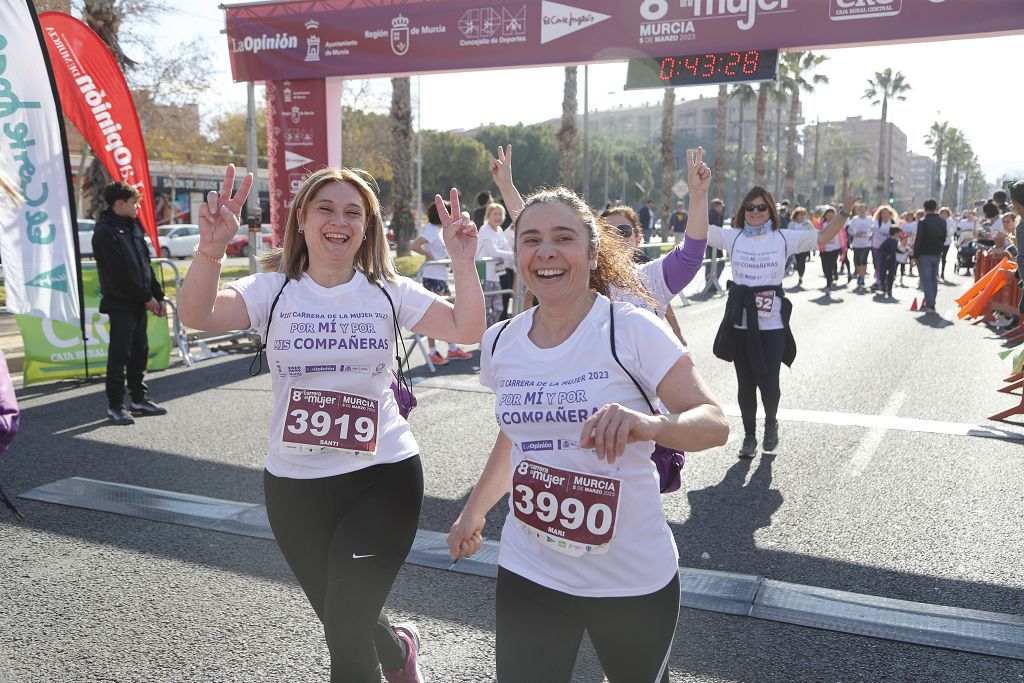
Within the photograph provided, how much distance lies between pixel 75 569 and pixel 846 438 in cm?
584

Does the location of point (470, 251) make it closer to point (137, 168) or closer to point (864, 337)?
point (137, 168)

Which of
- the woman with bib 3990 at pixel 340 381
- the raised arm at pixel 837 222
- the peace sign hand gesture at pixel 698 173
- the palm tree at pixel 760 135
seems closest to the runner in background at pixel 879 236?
the raised arm at pixel 837 222

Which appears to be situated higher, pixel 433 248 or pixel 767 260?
pixel 767 260

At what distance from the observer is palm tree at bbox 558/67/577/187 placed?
23000mm

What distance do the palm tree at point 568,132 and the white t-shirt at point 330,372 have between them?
20108 mm

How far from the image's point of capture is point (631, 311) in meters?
2.44

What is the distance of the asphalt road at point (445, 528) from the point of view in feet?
12.0

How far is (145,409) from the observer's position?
8320mm

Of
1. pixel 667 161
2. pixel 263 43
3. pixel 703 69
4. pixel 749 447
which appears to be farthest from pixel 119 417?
pixel 667 161

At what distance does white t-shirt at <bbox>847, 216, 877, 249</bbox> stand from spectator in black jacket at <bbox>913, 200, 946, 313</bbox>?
12.6 ft

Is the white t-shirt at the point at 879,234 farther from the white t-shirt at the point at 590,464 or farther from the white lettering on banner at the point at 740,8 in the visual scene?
the white t-shirt at the point at 590,464

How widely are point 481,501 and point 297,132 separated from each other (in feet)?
39.4

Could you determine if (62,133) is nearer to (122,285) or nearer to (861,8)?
(122,285)

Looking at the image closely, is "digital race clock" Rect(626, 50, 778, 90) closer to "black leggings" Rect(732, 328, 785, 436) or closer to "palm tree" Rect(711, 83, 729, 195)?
"black leggings" Rect(732, 328, 785, 436)
